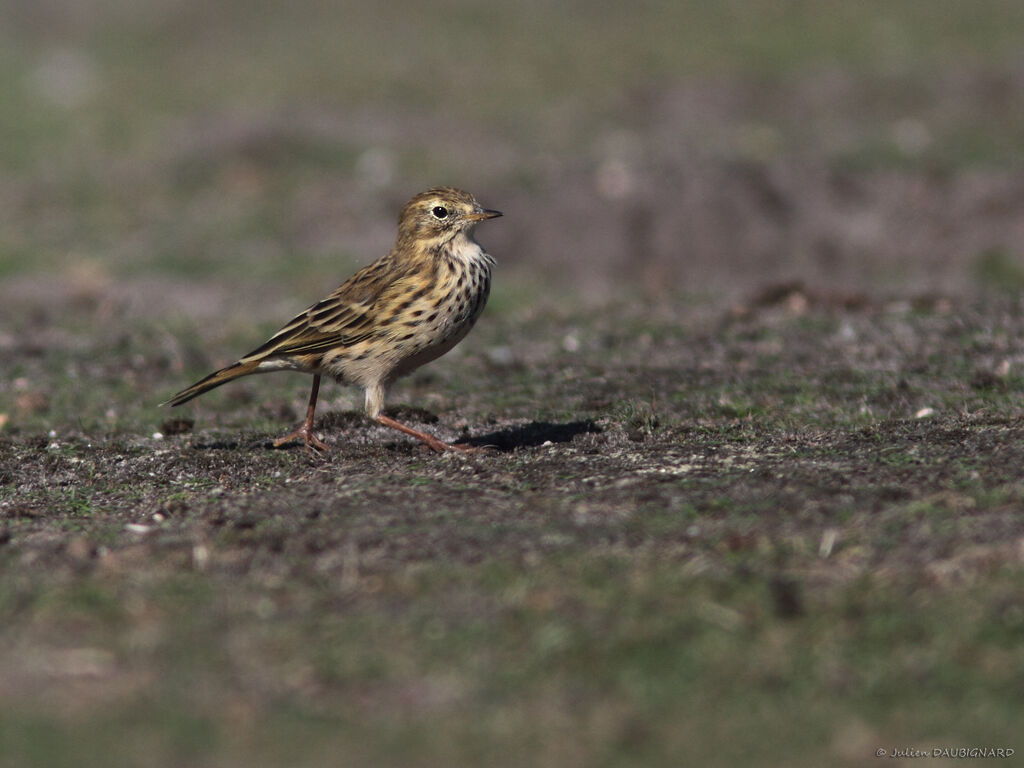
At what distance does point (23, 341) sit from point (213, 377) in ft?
14.8

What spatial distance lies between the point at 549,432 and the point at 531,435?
108mm

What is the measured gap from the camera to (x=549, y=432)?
8.30 metres

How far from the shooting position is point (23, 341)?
39.1ft

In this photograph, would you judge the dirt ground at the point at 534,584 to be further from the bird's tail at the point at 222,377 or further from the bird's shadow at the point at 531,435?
the bird's tail at the point at 222,377

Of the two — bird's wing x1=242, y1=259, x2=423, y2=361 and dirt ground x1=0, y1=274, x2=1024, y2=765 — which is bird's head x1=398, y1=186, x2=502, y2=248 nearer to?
bird's wing x1=242, y1=259, x2=423, y2=361

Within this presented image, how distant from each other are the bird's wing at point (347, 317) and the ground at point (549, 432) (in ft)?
2.07

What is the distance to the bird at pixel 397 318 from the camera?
7809 mm

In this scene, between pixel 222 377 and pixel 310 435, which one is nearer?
pixel 222 377

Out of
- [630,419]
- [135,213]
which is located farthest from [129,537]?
[135,213]

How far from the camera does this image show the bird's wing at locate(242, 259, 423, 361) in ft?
25.8

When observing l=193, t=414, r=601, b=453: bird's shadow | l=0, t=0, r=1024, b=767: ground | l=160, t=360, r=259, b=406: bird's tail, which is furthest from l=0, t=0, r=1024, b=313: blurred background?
l=160, t=360, r=259, b=406: bird's tail

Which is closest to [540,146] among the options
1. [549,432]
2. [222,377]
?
[549,432]

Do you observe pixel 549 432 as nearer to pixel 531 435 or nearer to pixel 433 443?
pixel 531 435

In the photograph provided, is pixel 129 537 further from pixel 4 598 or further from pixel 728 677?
pixel 728 677
